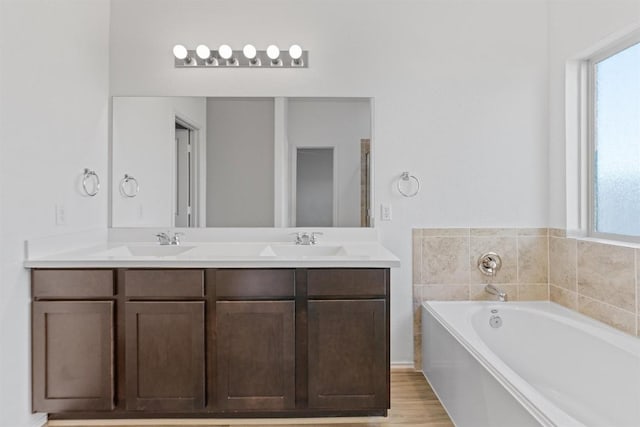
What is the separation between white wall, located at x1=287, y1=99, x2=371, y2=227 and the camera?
281cm

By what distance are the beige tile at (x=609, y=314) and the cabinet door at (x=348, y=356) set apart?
1.22 meters

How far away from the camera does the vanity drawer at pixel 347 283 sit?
2.06 metres

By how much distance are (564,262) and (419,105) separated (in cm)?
133

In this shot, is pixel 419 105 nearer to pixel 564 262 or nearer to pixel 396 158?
pixel 396 158

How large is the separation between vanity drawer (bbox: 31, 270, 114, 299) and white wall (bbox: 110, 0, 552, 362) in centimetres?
131

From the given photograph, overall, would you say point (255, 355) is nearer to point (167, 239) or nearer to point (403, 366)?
point (167, 239)

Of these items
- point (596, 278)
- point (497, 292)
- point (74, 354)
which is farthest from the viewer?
point (497, 292)

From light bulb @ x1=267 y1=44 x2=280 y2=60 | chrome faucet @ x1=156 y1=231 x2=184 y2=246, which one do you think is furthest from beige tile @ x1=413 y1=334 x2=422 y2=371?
light bulb @ x1=267 y1=44 x2=280 y2=60

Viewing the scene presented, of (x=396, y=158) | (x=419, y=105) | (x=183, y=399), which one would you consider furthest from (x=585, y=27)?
(x=183, y=399)

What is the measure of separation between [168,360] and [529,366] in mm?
1927

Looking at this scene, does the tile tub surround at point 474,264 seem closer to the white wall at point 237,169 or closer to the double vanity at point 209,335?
the double vanity at point 209,335

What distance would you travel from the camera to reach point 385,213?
282 cm

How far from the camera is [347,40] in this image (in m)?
2.82

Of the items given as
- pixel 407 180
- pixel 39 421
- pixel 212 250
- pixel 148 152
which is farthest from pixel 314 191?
pixel 39 421
